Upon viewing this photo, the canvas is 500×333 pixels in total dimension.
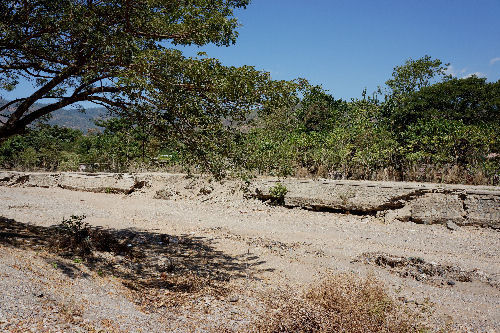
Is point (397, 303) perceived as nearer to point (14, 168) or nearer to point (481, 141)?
point (481, 141)

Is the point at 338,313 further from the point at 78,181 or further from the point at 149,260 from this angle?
the point at 78,181

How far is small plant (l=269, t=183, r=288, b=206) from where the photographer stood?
9188 millimetres

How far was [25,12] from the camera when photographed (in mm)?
3926

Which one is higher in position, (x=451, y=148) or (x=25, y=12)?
(x=25, y=12)

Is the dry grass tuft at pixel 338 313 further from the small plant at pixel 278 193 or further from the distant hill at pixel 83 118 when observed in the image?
the small plant at pixel 278 193

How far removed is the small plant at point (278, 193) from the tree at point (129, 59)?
488cm

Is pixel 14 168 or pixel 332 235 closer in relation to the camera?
pixel 332 235

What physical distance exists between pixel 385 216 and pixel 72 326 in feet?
22.5

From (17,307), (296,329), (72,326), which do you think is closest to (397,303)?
(296,329)

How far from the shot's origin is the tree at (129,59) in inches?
152

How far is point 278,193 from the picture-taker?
30.3 feet

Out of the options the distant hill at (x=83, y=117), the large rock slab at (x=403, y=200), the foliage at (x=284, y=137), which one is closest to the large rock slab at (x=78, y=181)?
the foliage at (x=284, y=137)

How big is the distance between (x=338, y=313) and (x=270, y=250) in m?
2.70

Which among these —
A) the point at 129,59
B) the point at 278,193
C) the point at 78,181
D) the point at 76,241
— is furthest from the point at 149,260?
the point at 78,181
